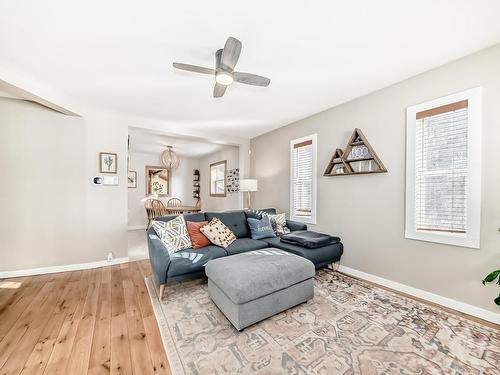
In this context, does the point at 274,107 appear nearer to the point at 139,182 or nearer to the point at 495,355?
the point at 495,355

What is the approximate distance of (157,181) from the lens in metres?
7.24

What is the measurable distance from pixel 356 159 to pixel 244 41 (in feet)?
6.82

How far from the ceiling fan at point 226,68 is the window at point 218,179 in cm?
436

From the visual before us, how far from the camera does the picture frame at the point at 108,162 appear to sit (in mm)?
3449

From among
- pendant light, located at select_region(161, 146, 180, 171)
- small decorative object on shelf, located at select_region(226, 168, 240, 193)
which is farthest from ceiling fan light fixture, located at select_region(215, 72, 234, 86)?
pendant light, located at select_region(161, 146, 180, 171)

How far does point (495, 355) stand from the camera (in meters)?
1.57

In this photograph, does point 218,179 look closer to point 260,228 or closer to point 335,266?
point 260,228

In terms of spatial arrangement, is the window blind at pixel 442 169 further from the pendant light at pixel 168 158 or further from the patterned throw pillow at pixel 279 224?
the pendant light at pixel 168 158

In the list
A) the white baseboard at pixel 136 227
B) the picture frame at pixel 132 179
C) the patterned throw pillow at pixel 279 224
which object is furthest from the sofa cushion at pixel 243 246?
the picture frame at pixel 132 179

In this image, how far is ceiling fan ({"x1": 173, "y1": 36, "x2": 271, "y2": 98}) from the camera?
1.72 meters

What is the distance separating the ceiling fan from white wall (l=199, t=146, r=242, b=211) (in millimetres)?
3539

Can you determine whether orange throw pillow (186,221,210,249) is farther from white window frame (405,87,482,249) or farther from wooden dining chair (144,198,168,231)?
wooden dining chair (144,198,168,231)

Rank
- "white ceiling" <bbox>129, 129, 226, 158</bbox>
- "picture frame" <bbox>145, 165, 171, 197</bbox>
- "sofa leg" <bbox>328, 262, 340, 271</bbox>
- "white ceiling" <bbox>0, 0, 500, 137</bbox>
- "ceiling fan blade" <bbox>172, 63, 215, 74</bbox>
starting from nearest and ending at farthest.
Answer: "white ceiling" <bbox>0, 0, 500, 137</bbox> → "ceiling fan blade" <bbox>172, 63, 215, 74</bbox> → "sofa leg" <bbox>328, 262, 340, 271</bbox> → "white ceiling" <bbox>129, 129, 226, 158</bbox> → "picture frame" <bbox>145, 165, 171, 197</bbox>

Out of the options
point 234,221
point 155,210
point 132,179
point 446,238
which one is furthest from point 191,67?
point 132,179
